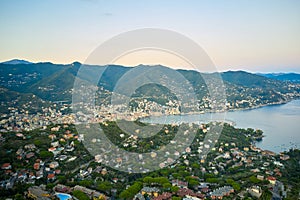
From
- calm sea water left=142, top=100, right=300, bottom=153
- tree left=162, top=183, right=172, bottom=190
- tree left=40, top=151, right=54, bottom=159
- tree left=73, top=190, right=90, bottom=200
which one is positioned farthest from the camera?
calm sea water left=142, top=100, right=300, bottom=153

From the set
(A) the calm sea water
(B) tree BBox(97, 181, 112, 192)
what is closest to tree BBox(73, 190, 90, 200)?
(B) tree BBox(97, 181, 112, 192)

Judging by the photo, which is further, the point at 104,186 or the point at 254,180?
the point at 254,180

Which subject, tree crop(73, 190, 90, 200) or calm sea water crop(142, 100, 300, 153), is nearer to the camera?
tree crop(73, 190, 90, 200)

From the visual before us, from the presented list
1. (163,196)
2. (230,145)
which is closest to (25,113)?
(230,145)

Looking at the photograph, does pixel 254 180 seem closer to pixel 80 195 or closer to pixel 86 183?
pixel 86 183

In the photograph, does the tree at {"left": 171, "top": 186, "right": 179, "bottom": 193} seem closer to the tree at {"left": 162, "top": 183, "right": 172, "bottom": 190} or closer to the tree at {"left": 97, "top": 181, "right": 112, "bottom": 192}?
the tree at {"left": 162, "top": 183, "right": 172, "bottom": 190}

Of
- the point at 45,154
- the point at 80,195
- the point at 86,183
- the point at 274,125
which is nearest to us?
the point at 80,195

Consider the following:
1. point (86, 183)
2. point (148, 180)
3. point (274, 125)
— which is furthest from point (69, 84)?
point (148, 180)

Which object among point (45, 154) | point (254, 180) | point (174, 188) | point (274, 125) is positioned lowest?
point (274, 125)

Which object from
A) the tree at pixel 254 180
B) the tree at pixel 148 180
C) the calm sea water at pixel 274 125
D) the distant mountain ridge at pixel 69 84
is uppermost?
the distant mountain ridge at pixel 69 84

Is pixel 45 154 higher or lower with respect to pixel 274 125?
higher

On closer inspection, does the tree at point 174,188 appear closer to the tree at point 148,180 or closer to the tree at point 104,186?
the tree at point 148,180

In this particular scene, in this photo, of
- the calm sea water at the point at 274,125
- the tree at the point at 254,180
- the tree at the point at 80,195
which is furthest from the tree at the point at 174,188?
the calm sea water at the point at 274,125
